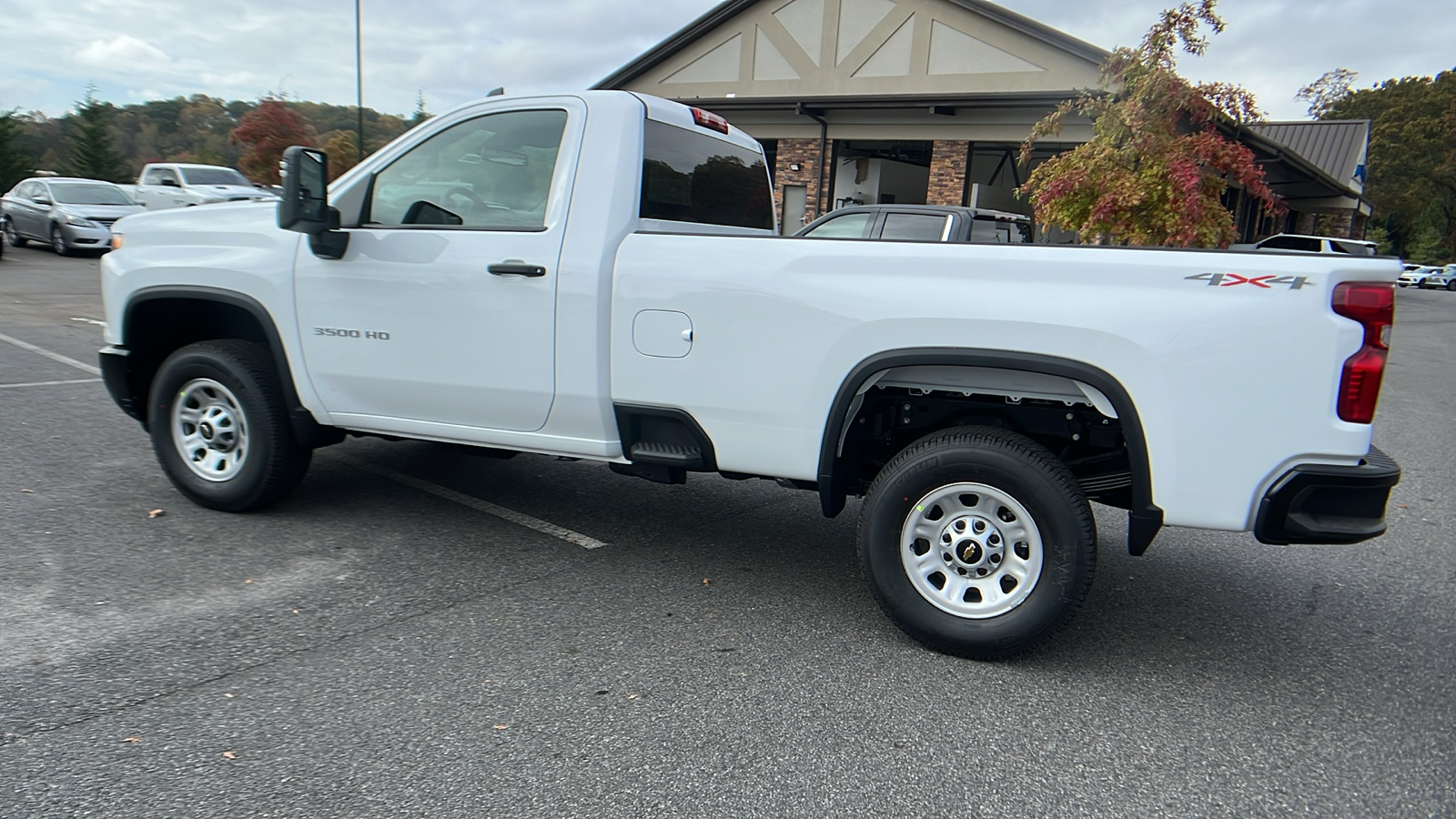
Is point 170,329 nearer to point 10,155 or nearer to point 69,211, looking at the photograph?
point 69,211

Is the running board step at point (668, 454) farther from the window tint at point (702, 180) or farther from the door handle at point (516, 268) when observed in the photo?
the window tint at point (702, 180)

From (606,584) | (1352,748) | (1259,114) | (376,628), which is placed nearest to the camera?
(1352,748)

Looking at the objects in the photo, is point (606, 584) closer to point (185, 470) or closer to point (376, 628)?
point (376, 628)

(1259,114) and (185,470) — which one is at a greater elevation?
(1259,114)

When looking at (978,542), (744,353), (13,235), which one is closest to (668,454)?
(744,353)

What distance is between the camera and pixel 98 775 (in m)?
2.56

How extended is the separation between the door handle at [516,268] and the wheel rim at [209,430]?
5.48ft

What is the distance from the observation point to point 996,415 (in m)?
3.82

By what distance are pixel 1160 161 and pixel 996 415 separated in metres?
7.32

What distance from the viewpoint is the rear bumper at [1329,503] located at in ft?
10.1

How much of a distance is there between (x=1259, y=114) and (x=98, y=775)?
1088 cm

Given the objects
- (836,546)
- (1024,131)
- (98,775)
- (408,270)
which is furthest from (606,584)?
(1024,131)

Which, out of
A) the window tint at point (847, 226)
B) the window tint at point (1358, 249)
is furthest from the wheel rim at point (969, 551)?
the window tint at point (847, 226)

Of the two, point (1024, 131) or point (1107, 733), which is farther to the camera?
point (1024, 131)
